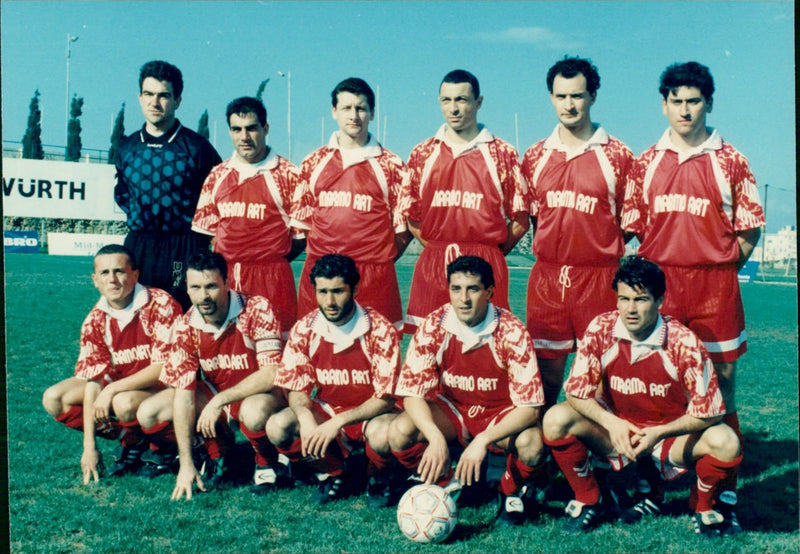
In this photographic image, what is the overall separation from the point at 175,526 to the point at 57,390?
1.44 meters

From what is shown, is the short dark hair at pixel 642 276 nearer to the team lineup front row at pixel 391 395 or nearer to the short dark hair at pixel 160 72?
the team lineup front row at pixel 391 395

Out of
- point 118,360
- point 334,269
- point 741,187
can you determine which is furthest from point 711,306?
point 118,360

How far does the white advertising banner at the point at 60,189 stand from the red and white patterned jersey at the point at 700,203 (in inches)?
767

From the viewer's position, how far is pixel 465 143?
4352 millimetres

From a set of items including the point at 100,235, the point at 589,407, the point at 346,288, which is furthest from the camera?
the point at 100,235

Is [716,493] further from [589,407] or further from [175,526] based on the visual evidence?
[175,526]

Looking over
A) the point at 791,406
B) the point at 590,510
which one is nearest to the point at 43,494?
the point at 590,510

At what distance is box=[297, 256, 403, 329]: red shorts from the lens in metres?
4.62

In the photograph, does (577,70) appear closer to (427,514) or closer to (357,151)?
(357,151)

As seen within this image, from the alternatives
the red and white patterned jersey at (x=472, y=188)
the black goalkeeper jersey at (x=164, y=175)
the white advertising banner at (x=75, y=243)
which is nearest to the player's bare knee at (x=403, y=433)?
the red and white patterned jersey at (x=472, y=188)

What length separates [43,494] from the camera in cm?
389

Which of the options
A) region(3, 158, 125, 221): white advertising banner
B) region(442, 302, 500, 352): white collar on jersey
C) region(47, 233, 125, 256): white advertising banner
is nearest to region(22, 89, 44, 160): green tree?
region(3, 158, 125, 221): white advertising banner

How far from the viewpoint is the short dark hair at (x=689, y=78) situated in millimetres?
3824

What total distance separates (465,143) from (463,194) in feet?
0.98
